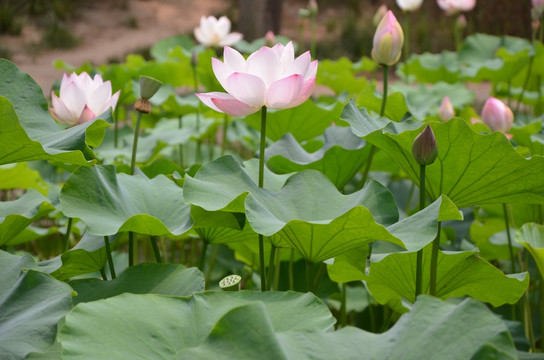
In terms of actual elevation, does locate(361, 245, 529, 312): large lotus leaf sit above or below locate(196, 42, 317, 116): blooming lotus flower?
below

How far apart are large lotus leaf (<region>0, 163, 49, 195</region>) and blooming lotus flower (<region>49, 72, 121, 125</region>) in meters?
0.32

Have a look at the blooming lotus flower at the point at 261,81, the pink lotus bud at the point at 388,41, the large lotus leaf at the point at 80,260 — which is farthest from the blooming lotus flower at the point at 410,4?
the large lotus leaf at the point at 80,260

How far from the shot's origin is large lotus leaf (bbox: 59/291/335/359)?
581 mm

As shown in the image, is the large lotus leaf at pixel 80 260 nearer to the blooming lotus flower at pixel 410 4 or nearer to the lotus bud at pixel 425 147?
the lotus bud at pixel 425 147

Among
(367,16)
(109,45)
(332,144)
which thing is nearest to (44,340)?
(332,144)

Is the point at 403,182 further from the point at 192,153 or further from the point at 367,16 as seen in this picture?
the point at 367,16

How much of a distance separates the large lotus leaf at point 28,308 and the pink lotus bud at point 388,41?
26.5 inches

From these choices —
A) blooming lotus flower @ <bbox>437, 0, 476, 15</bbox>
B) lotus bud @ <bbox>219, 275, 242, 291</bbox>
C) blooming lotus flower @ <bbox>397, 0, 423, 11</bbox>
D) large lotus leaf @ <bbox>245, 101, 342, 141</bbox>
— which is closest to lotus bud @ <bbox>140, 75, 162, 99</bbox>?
lotus bud @ <bbox>219, 275, 242, 291</bbox>

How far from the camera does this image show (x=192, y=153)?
2527 mm

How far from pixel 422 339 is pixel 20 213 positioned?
695mm

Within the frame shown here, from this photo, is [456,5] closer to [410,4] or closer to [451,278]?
[410,4]

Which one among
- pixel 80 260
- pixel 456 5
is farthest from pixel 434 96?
pixel 80 260

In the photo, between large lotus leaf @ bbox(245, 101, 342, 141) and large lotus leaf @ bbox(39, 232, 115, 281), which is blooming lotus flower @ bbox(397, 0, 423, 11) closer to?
large lotus leaf @ bbox(245, 101, 342, 141)

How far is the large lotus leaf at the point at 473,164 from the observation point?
91 cm
